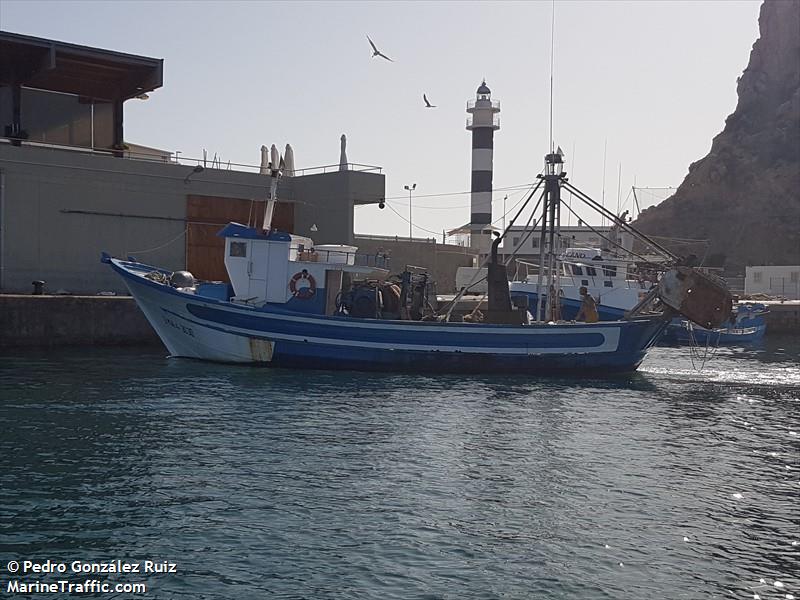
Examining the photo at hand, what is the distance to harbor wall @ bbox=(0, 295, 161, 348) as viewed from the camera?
2795 centimetres

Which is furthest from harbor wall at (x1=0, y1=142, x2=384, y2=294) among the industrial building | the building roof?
the building roof

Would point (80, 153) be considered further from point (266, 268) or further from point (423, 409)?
point (423, 409)

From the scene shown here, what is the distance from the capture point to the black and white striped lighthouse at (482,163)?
65875 millimetres

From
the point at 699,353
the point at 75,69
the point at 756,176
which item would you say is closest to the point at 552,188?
the point at 699,353

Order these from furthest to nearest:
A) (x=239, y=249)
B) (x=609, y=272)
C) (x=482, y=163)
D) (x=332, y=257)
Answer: (x=482, y=163) → (x=609, y=272) → (x=332, y=257) → (x=239, y=249)

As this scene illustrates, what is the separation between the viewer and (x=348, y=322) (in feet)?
78.7

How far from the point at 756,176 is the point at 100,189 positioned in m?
76.6

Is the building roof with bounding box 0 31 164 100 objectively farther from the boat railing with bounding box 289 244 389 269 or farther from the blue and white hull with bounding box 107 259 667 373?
the boat railing with bounding box 289 244 389 269

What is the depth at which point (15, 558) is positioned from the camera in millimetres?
8945

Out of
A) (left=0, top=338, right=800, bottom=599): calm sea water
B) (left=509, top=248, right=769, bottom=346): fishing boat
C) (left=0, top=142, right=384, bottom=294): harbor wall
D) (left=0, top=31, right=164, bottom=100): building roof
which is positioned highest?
(left=0, top=31, right=164, bottom=100): building roof

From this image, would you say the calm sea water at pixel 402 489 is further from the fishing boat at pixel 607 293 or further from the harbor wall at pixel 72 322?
the fishing boat at pixel 607 293

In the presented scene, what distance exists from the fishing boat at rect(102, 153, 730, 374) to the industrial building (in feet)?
27.5

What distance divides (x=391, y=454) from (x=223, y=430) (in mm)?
3532

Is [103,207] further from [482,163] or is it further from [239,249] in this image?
[482,163]
